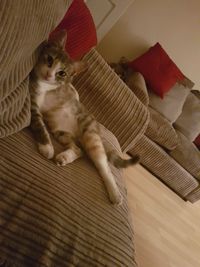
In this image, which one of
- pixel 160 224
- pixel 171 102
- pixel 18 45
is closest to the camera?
pixel 18 45

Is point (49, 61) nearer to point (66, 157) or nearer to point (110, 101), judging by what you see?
point (66, 157)

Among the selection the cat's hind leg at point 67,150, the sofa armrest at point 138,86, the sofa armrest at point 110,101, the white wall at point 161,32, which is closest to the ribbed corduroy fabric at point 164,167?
the sofa armrest at point 138,86

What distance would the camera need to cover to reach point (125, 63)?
3098 mm

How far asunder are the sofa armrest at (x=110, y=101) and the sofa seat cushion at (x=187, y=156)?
1.23 m

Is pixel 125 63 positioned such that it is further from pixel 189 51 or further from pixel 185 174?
pixel 185 174

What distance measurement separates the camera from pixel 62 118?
1326 mm

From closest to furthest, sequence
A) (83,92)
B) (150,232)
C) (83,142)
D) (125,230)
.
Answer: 1. (125,230)
2. (83,142)
3. (83,92)
4. (150,232)

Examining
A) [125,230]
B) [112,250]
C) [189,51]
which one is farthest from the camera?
[189,51]

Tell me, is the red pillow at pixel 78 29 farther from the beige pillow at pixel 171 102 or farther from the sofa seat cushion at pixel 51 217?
the beige pillow at pixel 171 102

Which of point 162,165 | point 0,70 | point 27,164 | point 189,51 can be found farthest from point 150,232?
point 189,51

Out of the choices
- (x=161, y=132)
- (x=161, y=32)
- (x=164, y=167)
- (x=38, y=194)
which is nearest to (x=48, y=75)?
(x=38, y=194)

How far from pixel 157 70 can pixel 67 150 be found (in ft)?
6.99

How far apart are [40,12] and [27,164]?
16.2 inches

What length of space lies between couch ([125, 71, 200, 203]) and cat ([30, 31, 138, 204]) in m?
1.30
